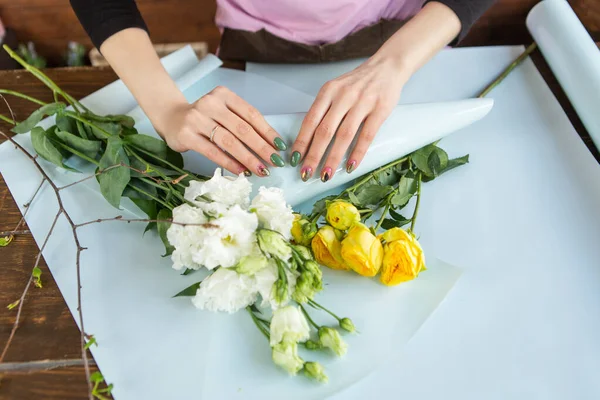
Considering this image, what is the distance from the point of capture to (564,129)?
75 centimetres

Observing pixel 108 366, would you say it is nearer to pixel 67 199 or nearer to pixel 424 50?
pixel 67 199

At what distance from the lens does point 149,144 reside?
645 mm

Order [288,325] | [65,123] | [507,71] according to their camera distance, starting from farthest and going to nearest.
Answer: [507,71] < [65,123] < [288,325]

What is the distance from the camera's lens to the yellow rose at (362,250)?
52 centimetres

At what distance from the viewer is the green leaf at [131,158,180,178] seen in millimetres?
596

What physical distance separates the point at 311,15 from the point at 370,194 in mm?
382

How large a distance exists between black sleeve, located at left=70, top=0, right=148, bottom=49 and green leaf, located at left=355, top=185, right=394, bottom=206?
44cm

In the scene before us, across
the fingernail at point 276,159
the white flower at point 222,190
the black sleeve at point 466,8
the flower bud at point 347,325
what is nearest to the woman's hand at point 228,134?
the fingernail at point 276,159

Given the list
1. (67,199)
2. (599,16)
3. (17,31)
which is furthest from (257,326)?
(17,31)

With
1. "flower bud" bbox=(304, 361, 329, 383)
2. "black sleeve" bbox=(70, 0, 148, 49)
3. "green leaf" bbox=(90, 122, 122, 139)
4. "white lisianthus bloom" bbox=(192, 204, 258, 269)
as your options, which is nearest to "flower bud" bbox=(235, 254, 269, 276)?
"white lisianthus bloom" bbox=(192, 204, 258, 269)

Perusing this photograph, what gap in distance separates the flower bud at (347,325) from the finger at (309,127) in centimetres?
18

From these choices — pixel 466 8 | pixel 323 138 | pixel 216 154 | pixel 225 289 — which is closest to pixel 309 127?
pixel 323 138

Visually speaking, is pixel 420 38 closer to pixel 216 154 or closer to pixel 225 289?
pixel 216 154

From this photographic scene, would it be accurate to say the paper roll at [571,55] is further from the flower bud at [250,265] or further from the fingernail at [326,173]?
the flower bud at [250,265]
